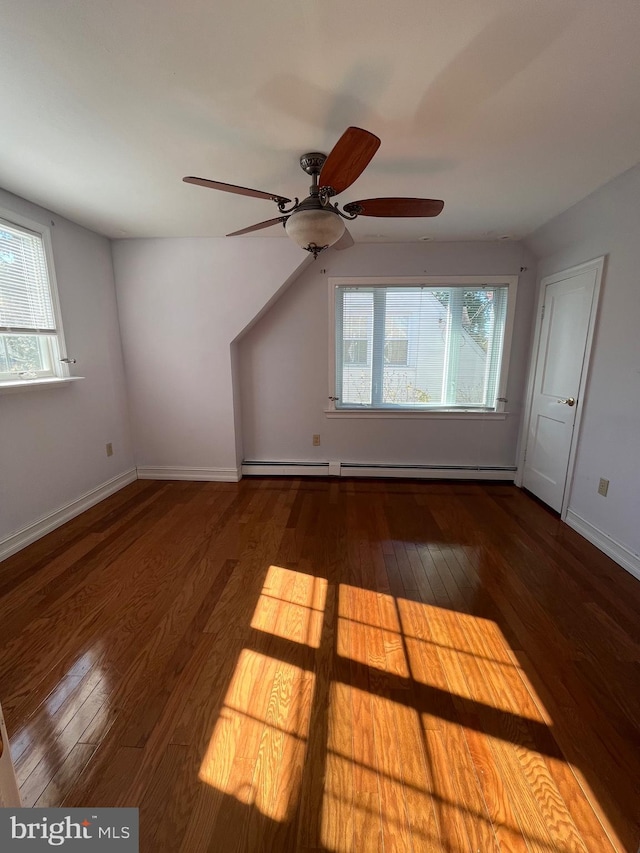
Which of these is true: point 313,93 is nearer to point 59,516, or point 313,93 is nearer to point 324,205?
point 324,205

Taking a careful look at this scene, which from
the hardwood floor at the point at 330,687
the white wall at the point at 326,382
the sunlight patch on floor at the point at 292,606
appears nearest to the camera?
the hardwood floor at the point at 330,687

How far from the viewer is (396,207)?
5.82 ft

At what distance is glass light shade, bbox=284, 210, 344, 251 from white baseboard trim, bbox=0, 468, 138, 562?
8.94 ft

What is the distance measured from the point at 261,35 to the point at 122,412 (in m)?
3.19

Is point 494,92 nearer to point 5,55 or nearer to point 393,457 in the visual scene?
point 5,55

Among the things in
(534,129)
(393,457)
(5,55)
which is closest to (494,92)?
(534,129)

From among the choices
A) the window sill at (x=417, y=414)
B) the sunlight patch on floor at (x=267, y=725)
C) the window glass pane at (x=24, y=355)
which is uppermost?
the window glass pane at (x=24, y=355)

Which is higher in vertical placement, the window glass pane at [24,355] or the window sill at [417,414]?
the window glass pane at [24,355]

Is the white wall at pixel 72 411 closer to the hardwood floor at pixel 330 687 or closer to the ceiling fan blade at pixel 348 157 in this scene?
the hardwood floor at pixel 330 687

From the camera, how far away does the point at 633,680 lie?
1445 millimetres

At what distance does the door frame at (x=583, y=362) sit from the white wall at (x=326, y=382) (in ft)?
0.43

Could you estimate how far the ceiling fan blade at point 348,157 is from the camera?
4.11 feet
